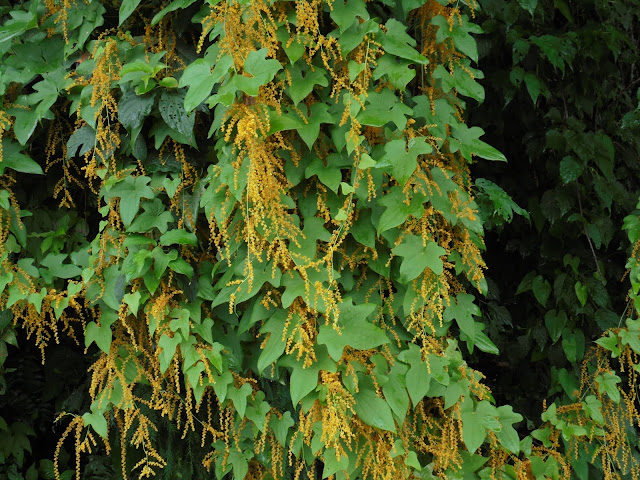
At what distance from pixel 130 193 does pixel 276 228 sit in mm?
504

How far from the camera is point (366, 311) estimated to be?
1.60m

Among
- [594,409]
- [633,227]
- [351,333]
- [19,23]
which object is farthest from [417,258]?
[19,23]

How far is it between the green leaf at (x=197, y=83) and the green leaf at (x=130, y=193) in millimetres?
378

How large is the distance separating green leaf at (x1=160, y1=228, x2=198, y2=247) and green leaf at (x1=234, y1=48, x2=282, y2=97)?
0.49 m

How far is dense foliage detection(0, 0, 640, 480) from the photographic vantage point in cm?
159

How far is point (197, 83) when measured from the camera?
1513 millimetres

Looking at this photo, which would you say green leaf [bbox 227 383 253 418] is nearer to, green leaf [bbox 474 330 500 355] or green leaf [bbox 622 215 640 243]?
green leaf [bbox 474 330 500 355]

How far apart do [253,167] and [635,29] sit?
2.38m

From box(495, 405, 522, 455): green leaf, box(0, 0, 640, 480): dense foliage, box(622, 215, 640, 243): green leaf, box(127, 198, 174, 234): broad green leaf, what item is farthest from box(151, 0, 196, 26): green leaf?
box(622, 215, 640, 243): green leaf

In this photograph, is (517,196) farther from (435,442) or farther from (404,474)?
(404,474)

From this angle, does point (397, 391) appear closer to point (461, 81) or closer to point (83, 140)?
point (461, 81)

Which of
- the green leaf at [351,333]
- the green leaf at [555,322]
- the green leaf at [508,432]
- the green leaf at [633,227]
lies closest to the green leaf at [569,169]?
the green leaf at [633,227]

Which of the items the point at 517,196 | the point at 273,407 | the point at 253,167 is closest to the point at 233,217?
the point at 253,167

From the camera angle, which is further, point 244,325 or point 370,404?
point 244,325
